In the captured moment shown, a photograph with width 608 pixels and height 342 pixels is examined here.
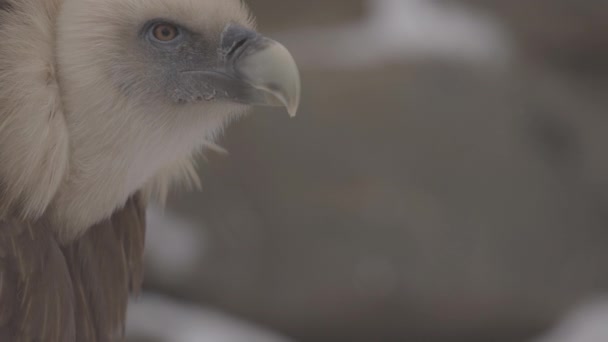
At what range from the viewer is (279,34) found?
350cm

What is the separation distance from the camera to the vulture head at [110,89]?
118 centimetres

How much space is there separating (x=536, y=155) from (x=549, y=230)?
0.26 m

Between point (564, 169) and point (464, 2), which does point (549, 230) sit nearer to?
point (564, 169)

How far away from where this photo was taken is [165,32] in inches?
49.9

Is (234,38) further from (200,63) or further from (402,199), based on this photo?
(402,199)

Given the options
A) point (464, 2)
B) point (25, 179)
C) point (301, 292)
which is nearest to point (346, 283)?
point (301, 292)

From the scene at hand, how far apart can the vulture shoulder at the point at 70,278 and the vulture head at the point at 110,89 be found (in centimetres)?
4

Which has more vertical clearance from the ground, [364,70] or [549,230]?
[364,70]

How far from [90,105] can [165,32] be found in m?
0.14

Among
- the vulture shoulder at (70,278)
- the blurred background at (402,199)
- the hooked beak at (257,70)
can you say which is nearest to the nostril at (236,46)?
the hooked beak at (257,70)

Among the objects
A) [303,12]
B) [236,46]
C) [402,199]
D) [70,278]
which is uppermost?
[303,12]

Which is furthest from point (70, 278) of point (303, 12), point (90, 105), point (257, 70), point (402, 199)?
point (303, 12)

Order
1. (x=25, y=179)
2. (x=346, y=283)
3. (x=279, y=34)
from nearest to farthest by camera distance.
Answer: (x=25, y=179), (x=346, y=283), (x=279, y=34)

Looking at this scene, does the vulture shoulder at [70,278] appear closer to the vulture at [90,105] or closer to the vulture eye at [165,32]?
the vulture at [90,105]
